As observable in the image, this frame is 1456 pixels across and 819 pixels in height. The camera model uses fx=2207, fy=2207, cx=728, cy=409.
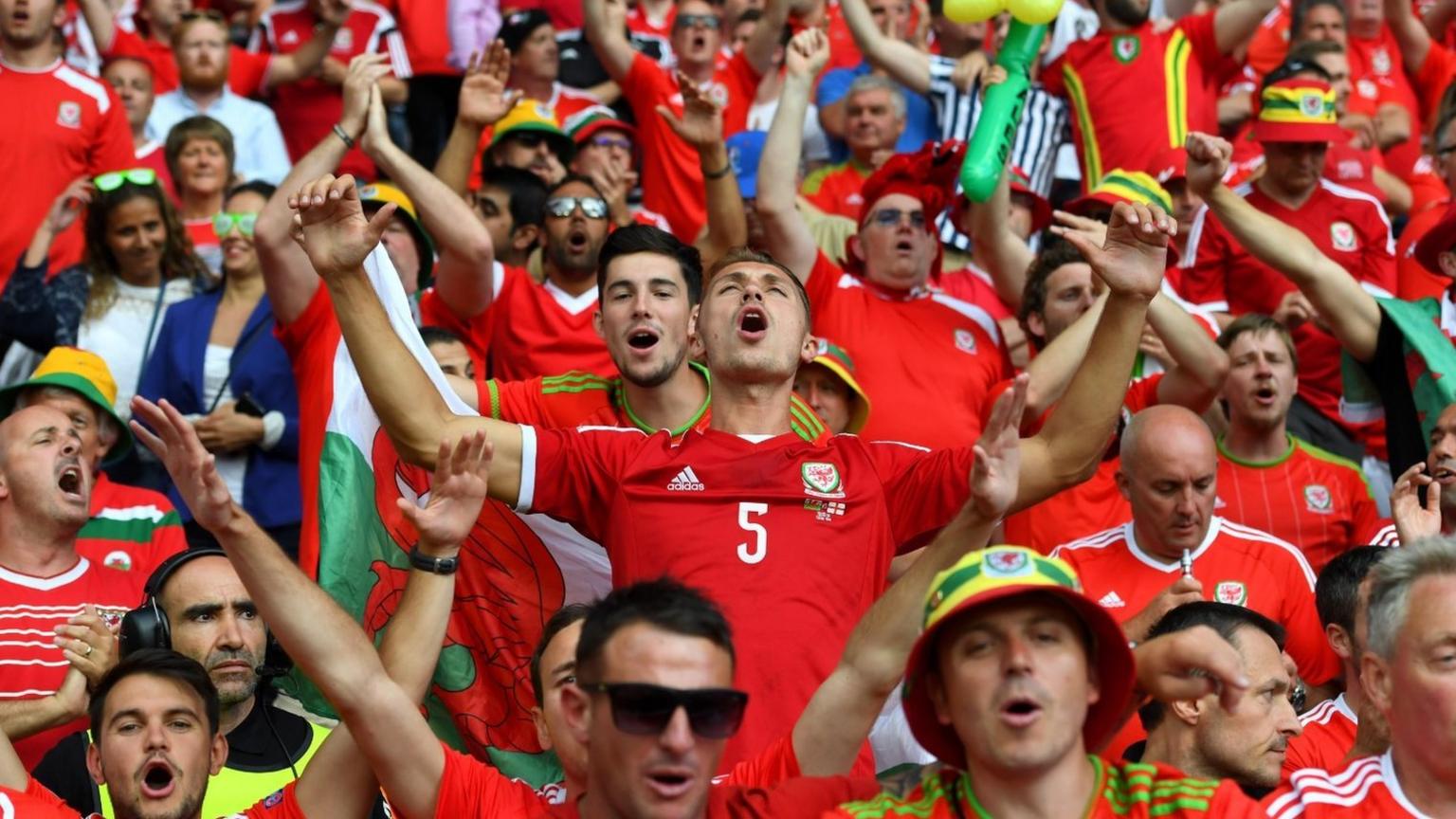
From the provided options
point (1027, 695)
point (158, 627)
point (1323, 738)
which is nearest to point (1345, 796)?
point (1027, 695)

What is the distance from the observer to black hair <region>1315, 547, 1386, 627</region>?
607cm

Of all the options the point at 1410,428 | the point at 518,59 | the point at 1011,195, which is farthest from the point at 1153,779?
the point at 518,59

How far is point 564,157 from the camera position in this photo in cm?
1020

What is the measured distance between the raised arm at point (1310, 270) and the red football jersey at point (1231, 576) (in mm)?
860

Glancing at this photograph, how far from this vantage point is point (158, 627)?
19.7 feet

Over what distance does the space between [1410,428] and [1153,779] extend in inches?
145

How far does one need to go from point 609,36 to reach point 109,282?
9.71ft

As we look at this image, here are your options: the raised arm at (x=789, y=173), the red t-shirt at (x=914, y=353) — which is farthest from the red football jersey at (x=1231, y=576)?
the raised arm at (x=789, y=173)

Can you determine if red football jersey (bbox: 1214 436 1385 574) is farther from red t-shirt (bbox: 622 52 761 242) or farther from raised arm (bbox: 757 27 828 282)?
red t-shirt (bbox: 622 52 761 242)

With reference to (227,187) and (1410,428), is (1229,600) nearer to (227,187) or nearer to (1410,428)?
(1410,428)

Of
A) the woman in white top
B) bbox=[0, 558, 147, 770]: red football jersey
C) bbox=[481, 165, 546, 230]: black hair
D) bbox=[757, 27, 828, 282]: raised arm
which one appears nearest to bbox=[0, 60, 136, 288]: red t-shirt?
the woman in white top

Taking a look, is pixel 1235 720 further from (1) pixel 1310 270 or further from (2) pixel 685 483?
(1) pixel 1310 270

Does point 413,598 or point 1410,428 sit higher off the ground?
point 413,598

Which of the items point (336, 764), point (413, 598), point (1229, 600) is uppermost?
point (413, 598)
